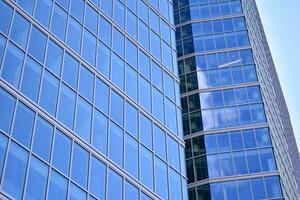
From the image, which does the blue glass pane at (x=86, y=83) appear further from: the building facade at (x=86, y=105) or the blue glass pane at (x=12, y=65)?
the blue glass pane at (x=12, y=65)

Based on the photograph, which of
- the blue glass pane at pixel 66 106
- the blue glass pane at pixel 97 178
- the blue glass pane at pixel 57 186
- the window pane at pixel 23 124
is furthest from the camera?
the blue glass pane at pixel 66 106

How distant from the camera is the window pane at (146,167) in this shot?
33.2 meters

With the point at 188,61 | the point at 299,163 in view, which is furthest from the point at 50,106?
the point at 299,163

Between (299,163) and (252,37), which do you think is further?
(299,163)

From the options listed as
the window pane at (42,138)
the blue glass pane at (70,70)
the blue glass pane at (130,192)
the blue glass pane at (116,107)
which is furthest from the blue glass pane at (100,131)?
the window pane at (42,138)

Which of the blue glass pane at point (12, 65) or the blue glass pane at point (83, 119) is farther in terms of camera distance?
the blue glass pane at point (83, 119)

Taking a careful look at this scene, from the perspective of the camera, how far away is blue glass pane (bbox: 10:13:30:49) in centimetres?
2862

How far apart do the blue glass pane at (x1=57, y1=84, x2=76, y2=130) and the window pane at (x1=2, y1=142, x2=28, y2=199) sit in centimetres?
392

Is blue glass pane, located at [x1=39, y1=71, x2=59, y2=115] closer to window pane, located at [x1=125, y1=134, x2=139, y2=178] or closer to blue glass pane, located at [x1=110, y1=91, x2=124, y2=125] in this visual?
blue glass pane, located at [x1=110, y1=91, x2=124, y2=125]

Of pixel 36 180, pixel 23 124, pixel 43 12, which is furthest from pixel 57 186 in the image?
pixel 43 12

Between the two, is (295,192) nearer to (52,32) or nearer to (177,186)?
(177,186)

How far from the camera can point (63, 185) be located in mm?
26969

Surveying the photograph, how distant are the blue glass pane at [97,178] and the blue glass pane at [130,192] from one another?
1.70 m

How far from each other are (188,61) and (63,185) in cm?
3703
